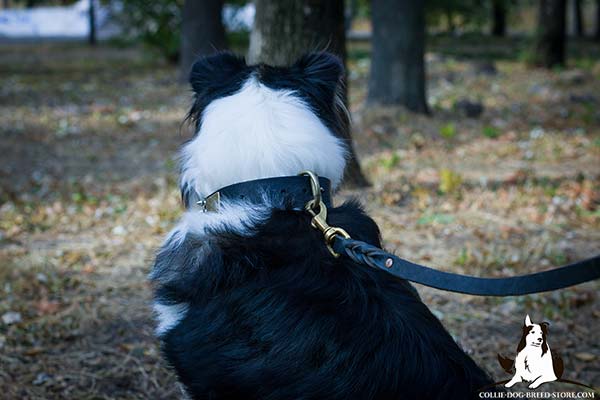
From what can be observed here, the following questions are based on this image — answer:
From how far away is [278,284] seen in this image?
208cm

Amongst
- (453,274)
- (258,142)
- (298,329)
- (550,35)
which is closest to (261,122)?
(258,142)

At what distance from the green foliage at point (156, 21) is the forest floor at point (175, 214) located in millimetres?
4622

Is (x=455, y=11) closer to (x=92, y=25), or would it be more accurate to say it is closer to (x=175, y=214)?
(x=92, y=25)

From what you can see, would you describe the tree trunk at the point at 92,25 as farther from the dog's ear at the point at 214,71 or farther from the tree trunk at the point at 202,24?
the dog's ear at the point at 214,71

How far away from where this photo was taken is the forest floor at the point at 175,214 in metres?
3.62

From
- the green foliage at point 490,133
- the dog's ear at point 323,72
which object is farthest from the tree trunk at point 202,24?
the dog's ear at point 323,72

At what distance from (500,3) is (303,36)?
25111 millimetres

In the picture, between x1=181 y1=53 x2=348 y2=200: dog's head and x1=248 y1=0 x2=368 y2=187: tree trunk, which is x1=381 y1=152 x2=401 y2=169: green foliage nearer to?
x1=248 y1=0 x2=368 y2=187: tree trunk

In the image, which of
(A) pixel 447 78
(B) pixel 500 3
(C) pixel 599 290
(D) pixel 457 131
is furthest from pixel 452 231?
(B) pixel 500 3

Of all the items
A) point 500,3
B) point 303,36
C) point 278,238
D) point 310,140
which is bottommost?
point 278,238

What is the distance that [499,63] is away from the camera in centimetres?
1653

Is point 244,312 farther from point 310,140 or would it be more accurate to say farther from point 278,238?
point 310,140

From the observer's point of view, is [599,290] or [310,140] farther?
[599,290]

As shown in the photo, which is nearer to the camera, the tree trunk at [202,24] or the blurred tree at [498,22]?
the tree trunk at [202,24]
